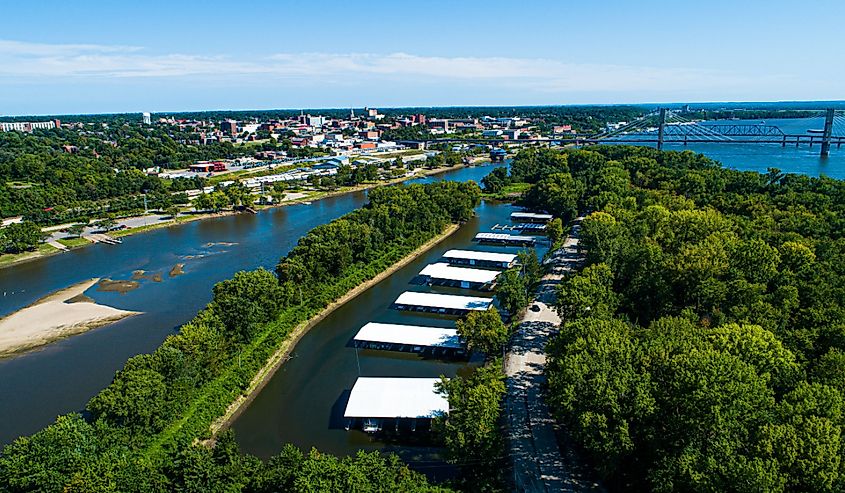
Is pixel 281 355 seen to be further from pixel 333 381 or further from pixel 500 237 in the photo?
pixel 500 237

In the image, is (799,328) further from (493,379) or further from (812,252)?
(493,379)

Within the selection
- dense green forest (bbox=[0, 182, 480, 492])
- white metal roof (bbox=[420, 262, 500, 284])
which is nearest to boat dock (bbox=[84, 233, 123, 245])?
dense green forest (bbox=[0, 182, 480, 492])

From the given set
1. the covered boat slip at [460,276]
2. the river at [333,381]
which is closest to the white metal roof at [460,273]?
the covered boat slip at [460,276]

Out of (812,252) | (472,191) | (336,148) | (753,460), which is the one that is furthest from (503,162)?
(753,460)

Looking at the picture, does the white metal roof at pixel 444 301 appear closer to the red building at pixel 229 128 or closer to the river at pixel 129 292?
the river at pixel 129 292

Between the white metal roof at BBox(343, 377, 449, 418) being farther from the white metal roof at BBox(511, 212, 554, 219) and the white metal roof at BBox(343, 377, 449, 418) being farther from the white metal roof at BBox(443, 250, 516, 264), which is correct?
the white metal roof at BBox(511, 212, 554, 219)

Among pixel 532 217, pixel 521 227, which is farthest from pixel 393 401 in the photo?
pixel 532 217
